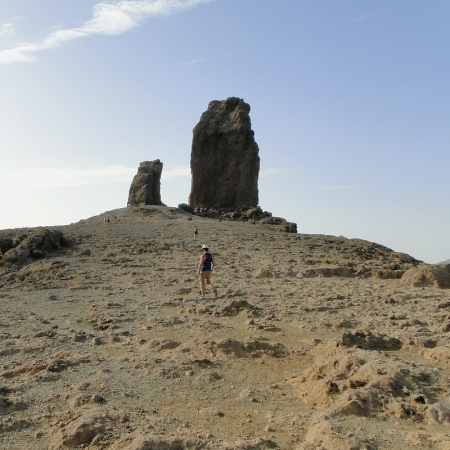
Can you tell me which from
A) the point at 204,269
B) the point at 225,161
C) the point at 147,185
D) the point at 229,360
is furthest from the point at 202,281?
the point at 225,161

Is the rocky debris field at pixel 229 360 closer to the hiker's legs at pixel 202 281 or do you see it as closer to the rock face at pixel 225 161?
the hiker's legs at pixel 202 281

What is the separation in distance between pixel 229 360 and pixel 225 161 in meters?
25.4

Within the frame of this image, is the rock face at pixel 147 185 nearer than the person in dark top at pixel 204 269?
No

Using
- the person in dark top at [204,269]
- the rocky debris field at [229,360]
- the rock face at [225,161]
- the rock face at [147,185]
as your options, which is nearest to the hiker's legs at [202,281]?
the person in dark top at [204,269]

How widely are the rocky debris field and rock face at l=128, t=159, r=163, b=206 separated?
1734cm

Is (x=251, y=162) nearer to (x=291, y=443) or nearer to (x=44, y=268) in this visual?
(x=44, y=268)

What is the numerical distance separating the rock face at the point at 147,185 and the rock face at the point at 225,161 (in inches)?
87.7

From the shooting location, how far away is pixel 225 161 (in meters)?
30.5

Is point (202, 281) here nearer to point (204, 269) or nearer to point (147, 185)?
point (204, 269)

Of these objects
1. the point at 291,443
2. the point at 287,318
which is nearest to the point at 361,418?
the point at 291,443

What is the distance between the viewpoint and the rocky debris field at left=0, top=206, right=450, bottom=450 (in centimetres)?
389

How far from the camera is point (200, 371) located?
5281 millimetres

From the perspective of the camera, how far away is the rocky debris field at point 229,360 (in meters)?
3.89

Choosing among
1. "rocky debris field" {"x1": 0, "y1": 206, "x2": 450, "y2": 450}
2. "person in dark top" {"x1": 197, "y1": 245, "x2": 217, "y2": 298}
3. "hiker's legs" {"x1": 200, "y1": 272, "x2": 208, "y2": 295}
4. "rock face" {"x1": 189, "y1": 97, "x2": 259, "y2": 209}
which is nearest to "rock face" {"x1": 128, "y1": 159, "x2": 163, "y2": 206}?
"rock face" {"x1": 189, "y1": 97, "x2": 259, "y2": 209}
